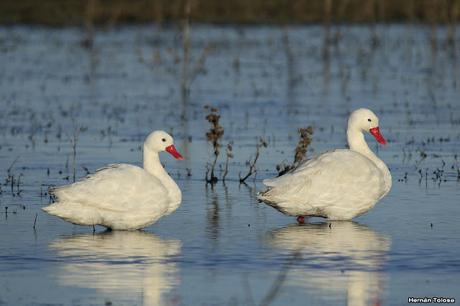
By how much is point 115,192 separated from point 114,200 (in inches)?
3.3

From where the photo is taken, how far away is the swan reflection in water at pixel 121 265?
958 cm

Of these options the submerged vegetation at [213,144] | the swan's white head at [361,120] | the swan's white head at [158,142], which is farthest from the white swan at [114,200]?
the submerged vegetation at [213,144]

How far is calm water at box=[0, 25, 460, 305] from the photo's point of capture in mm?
9852

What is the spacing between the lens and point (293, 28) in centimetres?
4094

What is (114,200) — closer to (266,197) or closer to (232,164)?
(266,197)

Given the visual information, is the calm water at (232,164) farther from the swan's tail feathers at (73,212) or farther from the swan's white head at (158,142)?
the swan's white head at (158,142)

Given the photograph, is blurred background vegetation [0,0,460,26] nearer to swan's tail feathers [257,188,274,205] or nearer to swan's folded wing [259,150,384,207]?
swan's folded wing [259,150,384,207]

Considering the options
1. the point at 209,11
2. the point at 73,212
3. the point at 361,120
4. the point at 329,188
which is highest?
the point at 209,11

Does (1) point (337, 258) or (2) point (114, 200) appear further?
(2) point (114, 200)

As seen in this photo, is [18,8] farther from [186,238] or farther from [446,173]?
Answer: [186,238]

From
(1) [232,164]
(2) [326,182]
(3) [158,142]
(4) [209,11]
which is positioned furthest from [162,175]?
(4) [209,11]

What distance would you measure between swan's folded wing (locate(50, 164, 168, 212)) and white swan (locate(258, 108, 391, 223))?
1186 mm

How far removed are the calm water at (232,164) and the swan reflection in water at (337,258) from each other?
0.9 inches

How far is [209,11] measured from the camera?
4484cm
